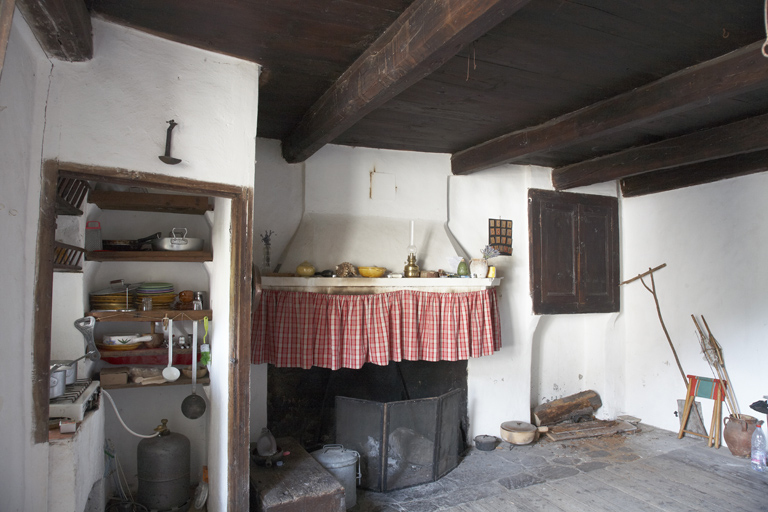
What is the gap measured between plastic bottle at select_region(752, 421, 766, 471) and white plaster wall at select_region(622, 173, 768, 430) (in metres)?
0.23

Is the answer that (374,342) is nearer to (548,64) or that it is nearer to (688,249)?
(548,64)

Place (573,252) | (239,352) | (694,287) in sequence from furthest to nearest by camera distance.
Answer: (573,252) → (694,287) → (239,352)

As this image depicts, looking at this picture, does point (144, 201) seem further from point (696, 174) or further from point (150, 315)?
point (696, 174)

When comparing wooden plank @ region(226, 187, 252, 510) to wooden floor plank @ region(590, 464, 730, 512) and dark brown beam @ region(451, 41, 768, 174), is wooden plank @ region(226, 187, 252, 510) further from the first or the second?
wooden floor plank @ region(590, 464, 730, 512)

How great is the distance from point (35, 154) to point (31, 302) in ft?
1.79

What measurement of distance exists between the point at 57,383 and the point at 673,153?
4.03m

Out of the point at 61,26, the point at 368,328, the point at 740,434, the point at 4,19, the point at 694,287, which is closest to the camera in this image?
the point at 4,19

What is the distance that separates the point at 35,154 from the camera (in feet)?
5.86

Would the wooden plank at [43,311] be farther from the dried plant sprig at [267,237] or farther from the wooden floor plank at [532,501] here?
the wooden floor plank at [532,501]

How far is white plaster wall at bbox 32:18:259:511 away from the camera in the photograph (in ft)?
6.27

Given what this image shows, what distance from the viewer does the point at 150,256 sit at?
2881mm

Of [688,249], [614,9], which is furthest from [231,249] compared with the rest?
[688,249]

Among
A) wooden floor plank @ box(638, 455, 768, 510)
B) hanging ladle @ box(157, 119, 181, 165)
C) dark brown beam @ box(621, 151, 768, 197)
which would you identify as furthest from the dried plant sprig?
dark brown beam @ box(621, 151, 768, 197)

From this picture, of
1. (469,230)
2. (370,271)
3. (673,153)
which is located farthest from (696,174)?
(370,271)
